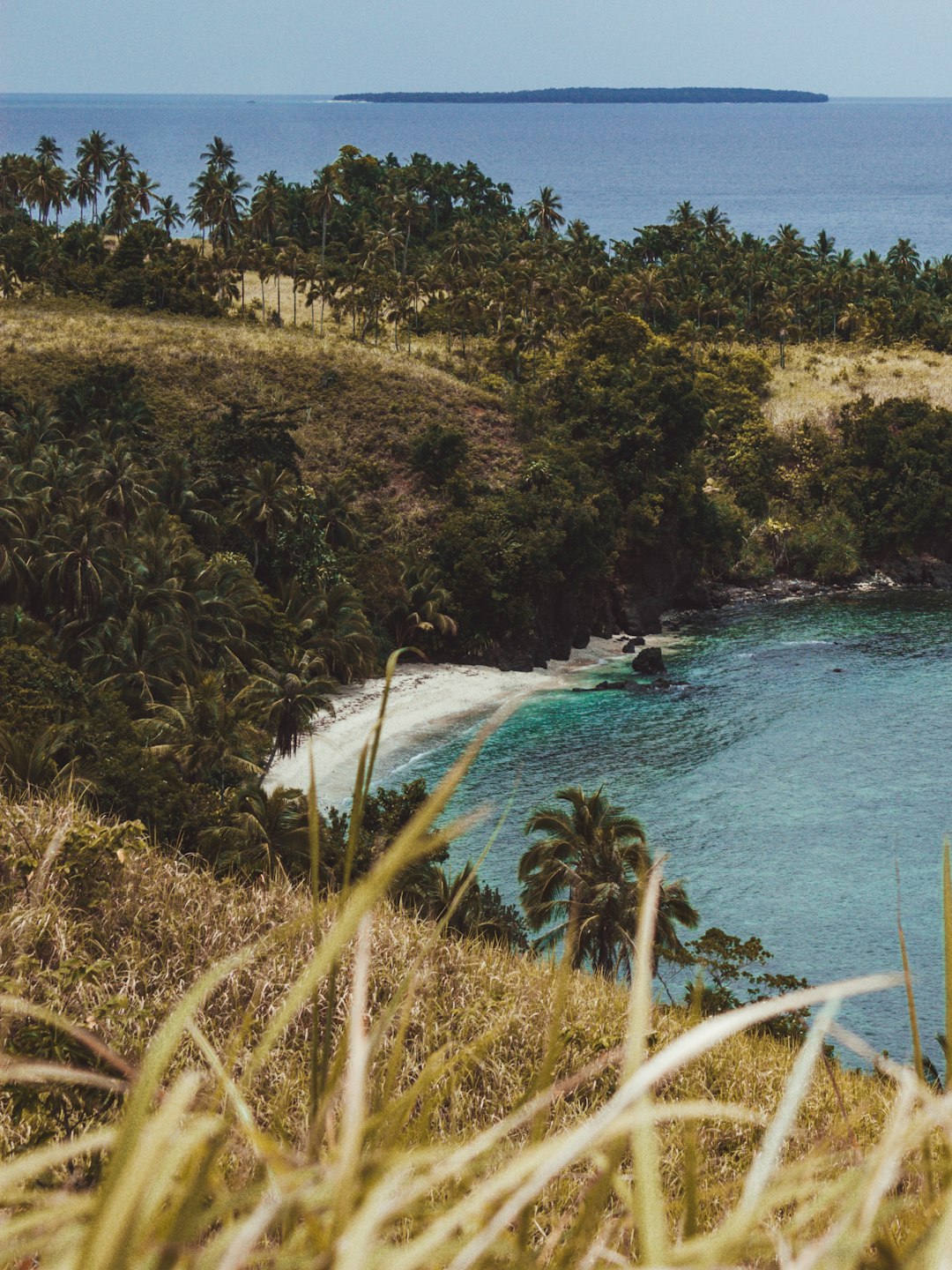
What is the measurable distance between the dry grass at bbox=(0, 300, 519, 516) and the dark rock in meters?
16.7

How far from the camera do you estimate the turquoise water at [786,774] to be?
46656 millimetres

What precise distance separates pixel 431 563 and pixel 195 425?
19.8 m

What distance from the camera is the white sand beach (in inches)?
2228

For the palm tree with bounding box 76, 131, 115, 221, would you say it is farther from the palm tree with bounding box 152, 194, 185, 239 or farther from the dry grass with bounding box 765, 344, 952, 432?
the dry grass with bounding box 765, 344, 952, 432

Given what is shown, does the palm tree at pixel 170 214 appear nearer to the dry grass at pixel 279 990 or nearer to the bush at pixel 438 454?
the bush at pixel 438 454

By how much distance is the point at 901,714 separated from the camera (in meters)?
67.3

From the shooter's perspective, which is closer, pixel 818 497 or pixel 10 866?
pixel 10 866

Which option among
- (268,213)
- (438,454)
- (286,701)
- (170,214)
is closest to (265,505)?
(286,701)

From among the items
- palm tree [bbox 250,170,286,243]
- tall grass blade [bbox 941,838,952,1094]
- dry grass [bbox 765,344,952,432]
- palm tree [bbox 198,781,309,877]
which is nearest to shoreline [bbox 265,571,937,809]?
palm tree [bbox 198,781,309,877]

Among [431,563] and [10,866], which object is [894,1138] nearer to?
[10,866]

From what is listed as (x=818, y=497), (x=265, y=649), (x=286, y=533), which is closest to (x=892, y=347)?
(x=818, y=497)

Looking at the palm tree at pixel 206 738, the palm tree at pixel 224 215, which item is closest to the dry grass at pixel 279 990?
Result: the palm tree at pixel 206 738

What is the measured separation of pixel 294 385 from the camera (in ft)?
297

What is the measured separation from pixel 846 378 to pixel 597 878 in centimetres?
8562
